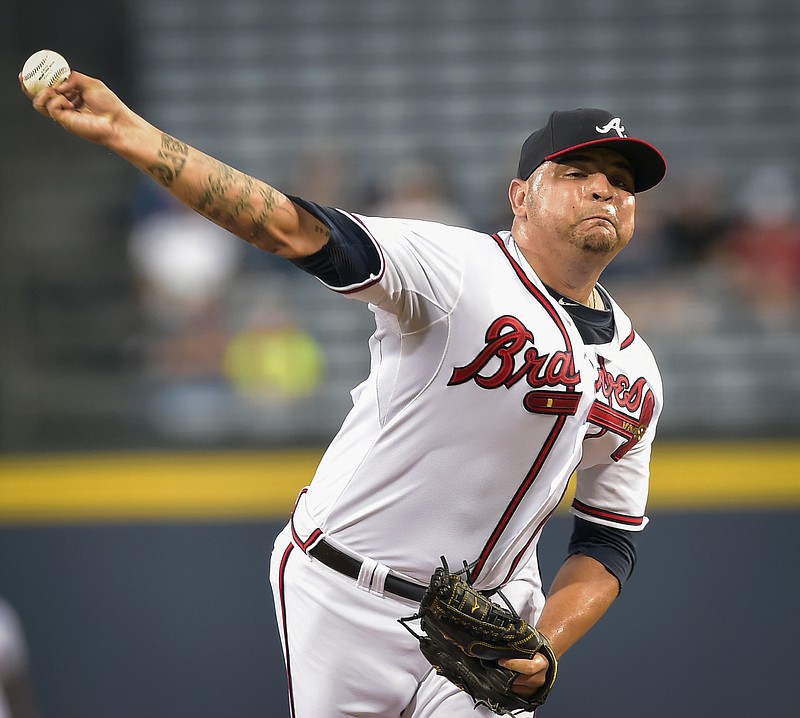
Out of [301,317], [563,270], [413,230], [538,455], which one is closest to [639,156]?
[563,270]

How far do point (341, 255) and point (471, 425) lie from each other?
0.55 metres

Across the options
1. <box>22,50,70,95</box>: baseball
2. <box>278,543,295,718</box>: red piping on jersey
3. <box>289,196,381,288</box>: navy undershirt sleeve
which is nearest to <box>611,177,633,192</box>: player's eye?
<box>289,196,381,288</box>: navy undershirt sleeve

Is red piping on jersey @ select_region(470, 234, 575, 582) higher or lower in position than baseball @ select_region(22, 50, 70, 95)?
lower

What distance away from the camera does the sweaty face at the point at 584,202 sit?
2.62m

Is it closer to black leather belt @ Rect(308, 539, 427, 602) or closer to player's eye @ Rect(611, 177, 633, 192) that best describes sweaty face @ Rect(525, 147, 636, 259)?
player's eye @ Rect(611, 177, 633, 192)

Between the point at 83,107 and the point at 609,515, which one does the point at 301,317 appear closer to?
the point at 609,515

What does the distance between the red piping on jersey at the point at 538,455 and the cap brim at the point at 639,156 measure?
0.26 m

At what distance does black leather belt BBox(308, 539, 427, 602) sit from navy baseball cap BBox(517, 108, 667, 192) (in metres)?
0.93

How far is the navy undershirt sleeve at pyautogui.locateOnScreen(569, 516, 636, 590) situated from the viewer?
306cm

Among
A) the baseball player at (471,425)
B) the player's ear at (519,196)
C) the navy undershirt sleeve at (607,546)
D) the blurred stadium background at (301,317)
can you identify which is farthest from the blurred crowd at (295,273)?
the player's ear at (519,196)

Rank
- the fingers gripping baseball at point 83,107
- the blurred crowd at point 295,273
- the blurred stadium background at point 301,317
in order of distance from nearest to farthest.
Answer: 1. the fingers gripping baseball at point 83,107
2. the blurred stadium background at point 301,317
3. the blurred crowd at point 295,273

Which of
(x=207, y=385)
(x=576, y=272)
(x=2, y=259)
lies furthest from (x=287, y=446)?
(x=576, y=272)

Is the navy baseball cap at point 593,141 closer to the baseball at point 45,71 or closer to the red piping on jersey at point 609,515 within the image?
the red piping on jersey at point 609,515

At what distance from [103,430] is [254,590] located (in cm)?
103
